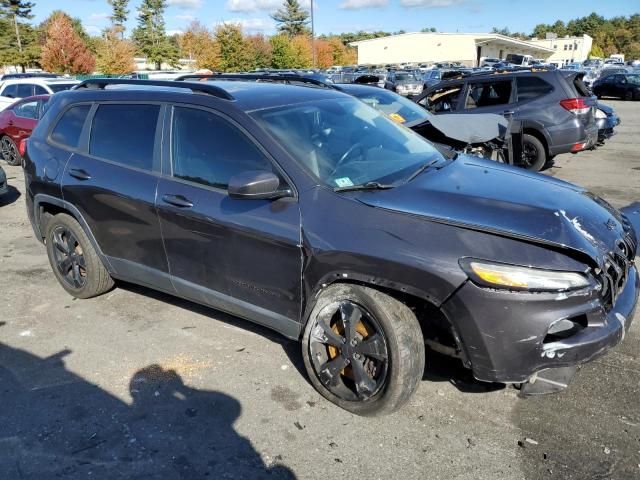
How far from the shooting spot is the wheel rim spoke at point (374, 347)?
2914mm

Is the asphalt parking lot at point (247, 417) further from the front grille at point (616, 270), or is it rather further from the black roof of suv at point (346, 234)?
the front grille at point (616, 270)

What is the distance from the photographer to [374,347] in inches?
116

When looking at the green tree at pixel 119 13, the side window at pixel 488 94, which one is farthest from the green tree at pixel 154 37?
the side window at pixel 488 94

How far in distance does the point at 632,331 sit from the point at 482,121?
3511 millimetres

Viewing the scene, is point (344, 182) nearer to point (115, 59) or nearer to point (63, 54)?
point (63, 54)

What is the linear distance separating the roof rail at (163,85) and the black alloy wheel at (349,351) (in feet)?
5.24

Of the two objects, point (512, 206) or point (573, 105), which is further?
point (573, 105)

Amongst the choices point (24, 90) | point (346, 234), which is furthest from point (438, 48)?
point (346, 234)

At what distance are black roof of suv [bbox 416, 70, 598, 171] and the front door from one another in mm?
6919

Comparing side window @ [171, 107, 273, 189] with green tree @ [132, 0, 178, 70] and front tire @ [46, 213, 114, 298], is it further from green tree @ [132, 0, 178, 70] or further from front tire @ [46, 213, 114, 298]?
green tree @ [132, 0, 178, 70]

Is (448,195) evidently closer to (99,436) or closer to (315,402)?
(315,402)

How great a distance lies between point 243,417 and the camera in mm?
3137

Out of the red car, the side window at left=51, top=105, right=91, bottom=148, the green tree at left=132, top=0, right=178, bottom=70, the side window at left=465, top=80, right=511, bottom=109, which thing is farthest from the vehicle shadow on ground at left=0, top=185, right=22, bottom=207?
the green tree at left=132, top=0, right=178, bottom=70

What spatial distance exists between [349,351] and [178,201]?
1.50 m
